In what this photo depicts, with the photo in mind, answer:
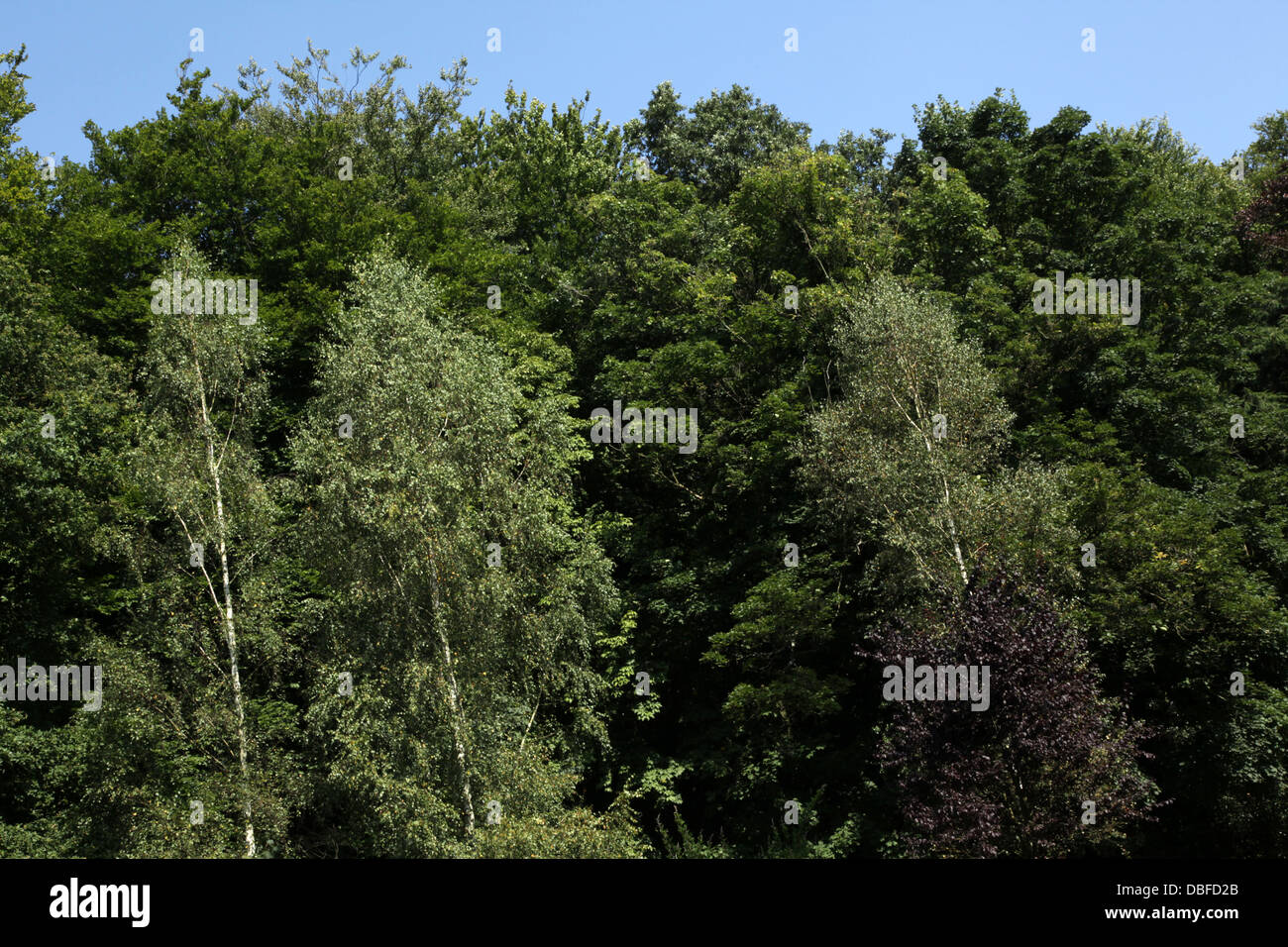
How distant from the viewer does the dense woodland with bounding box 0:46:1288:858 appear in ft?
74.9

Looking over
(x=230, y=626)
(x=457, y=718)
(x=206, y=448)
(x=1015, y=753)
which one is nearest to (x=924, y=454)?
(x=1015, y=753)

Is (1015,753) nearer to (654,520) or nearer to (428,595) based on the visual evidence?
(428,595)

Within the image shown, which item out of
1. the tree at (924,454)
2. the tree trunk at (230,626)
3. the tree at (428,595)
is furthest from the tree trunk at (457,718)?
the tree at (924,454)

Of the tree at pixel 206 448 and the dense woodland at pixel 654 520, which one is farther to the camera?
the tree at pixel 206 448

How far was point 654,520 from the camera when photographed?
113 ft

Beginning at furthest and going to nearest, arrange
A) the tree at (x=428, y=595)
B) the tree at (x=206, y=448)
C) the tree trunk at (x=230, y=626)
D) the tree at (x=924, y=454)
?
1. the tree at (x=206, y=448)
2. the tree at (x=924, y=454)
3. the tree trunk at (x=230, y=626)
4. the tree at (x=428, y=595)

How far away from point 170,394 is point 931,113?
26306mm

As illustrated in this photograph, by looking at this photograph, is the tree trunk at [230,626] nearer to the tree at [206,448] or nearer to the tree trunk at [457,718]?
the tree at [206,448]

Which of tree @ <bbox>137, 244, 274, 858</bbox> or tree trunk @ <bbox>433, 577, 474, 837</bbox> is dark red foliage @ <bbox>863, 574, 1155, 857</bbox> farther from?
tree @ <bbox>137, 244, 274, 858</bbox>

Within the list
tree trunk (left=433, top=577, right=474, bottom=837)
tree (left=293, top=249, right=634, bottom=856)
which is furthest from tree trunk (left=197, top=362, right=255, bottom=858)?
tree trunk (left=433, top=577, right=474, bottom=837)

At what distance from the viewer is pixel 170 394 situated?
26.8 m

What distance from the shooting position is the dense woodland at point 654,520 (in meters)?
22.8

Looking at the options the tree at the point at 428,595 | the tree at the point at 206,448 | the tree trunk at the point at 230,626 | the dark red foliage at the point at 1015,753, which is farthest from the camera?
the tree at the point at 206,448

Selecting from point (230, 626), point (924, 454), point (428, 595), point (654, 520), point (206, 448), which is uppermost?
point (206, 448)
